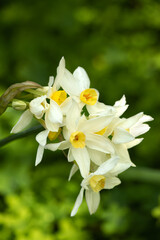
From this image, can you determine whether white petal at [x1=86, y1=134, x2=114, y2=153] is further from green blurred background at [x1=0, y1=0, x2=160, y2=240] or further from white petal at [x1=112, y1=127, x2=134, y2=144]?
green blurred background at [x1=0, y1=0, x2=160, y2=240]

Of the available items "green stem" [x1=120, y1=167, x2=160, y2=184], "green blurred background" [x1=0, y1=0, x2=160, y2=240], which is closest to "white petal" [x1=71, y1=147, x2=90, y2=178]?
"green blurred background" [x1=0, y1=0, x2=160, y2=240]

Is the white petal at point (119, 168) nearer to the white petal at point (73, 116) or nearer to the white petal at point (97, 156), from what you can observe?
the white petal at point (97, 156)

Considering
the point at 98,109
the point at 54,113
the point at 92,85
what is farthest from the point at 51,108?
the point at 92,85

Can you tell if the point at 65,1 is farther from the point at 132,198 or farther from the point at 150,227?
the point at 150,227

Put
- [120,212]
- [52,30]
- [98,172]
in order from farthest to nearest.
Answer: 1. [52,30]
2. [120,212]
3. [98,172]

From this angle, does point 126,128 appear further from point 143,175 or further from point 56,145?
point 143,175

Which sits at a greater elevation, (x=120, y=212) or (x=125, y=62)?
(x=125, y=62)

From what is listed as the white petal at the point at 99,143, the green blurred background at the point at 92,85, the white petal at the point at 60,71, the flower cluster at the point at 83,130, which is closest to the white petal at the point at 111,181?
the flower cluster at the point at 83,130

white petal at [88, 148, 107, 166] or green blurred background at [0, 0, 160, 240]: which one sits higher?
white petal at [88, 148, 107, 166]

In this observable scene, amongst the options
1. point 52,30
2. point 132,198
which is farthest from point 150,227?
point 52,30
